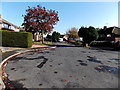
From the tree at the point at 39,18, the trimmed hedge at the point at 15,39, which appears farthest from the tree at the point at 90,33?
the trimmed hedge at the point at 15,39

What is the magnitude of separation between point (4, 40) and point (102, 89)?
15.9m

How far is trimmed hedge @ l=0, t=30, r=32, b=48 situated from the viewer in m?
14.4

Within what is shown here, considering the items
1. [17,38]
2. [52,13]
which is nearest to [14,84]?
[17,38]

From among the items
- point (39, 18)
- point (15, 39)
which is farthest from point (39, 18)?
point (15, 39)

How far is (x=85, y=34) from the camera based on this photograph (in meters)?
24.4

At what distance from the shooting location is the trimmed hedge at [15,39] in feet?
47.4

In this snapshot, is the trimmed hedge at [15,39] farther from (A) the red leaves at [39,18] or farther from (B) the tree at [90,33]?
(B) the tree at [90,33]

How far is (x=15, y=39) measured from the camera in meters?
15.0

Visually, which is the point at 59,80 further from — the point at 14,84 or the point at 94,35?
the point at 94,35

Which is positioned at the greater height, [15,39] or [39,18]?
[39,18]

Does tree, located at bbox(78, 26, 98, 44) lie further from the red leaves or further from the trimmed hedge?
the trimmed hedge

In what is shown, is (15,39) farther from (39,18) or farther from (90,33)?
(90,33)

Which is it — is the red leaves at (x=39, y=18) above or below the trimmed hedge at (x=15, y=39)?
above

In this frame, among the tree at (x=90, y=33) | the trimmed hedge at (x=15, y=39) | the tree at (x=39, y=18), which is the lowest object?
the trimmed hedge at (x=15, y=39)
